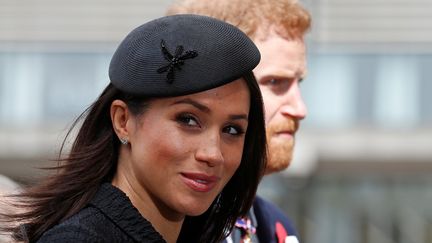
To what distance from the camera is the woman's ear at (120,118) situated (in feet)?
6.88

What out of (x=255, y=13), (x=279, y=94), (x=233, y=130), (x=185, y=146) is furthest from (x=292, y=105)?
(x=185, y=146)

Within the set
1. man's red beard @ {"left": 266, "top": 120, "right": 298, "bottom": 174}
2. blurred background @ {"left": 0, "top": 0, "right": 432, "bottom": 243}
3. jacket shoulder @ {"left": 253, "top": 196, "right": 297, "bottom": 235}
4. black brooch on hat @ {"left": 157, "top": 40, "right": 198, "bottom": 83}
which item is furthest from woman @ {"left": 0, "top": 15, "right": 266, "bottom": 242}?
blurred background @ {"left": 0, "top": 0, "right": 432, "bottom": 243}

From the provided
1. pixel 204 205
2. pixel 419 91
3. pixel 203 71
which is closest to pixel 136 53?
pixel 203 71

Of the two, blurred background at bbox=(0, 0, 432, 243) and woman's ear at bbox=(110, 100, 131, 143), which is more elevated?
woman's ear at bbox=(110, 100, 131, 143)

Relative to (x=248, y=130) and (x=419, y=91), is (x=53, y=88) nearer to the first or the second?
(x=419, y=91)

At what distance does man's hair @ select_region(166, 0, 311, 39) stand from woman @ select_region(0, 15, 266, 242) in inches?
29.5

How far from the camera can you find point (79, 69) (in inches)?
476

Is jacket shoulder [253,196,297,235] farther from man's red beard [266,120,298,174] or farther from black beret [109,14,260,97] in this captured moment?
black beret [109,14,260,97]

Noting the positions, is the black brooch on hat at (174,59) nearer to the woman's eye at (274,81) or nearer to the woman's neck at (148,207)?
the woman's neck at (148,207)

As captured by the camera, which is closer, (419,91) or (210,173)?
(210,173)

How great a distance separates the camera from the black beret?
6.58 feet

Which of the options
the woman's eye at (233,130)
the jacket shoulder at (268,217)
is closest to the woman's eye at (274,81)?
the jacket shoulder at (268,217)

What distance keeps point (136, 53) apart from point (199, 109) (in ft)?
0.48

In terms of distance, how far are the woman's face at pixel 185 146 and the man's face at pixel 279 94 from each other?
82cm
